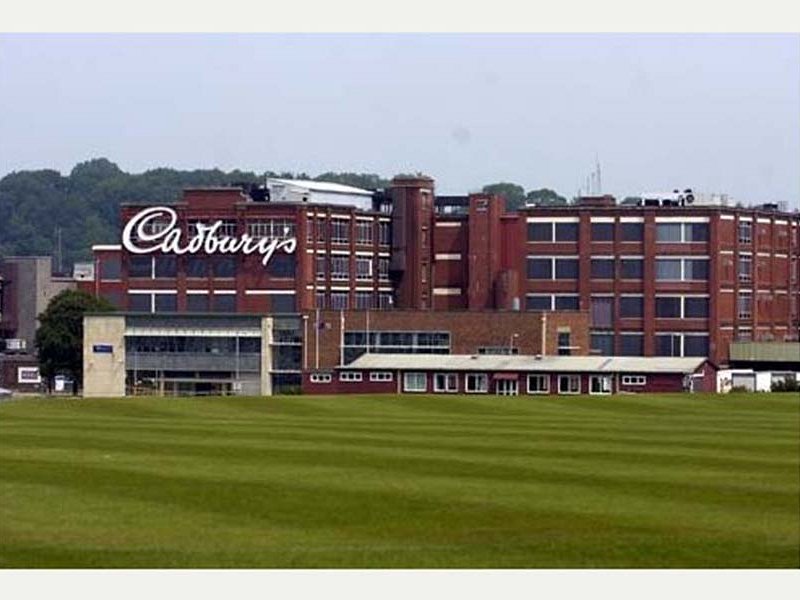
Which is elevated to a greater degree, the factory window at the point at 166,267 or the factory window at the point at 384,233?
the factory window at the point at 384,233

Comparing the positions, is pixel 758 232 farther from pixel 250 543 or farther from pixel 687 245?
pixel 250 543

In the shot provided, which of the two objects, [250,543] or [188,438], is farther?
[188,438]

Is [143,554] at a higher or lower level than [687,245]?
lower

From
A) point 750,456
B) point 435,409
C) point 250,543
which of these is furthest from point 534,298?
point 250,543

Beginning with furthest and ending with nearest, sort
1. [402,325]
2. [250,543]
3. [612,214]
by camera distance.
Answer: [612,214]
[402,325]
[250,543]

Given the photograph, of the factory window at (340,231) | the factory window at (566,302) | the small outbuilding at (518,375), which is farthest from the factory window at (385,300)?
the small outbuilding at (518,375)

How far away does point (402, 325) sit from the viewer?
15650 centimetres

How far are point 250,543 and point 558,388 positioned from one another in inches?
3907

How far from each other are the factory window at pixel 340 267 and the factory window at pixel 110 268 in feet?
53.2

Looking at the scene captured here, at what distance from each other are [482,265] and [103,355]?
1202 inches

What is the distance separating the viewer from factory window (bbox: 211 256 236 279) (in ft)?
537

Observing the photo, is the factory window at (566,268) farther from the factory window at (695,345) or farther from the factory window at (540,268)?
the factory window at (695,345)

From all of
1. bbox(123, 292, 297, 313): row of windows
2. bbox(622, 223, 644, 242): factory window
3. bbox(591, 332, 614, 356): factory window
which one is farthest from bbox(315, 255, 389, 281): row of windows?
bbox(622, 223, 644, 242): factory window

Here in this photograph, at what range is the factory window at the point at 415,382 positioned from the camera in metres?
137
